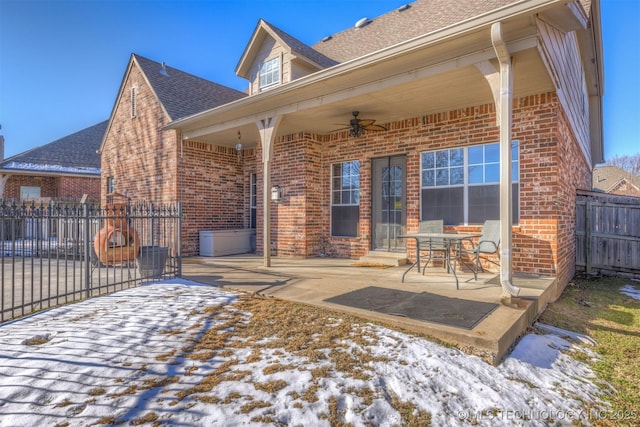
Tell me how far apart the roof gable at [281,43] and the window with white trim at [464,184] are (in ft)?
13.3

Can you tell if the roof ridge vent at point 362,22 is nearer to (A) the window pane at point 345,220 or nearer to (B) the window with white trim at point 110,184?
(A) the window pane at point 345,220

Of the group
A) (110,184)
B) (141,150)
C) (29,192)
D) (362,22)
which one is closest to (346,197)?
(362,22)

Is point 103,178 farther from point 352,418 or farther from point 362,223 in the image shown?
point 352,418

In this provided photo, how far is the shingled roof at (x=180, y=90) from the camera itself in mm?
9664

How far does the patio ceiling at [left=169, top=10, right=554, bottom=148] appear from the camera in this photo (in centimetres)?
412

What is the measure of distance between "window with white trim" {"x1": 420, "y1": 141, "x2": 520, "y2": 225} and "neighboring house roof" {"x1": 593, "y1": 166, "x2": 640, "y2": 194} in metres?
28.4

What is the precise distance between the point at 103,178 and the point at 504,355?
1232 centimetres

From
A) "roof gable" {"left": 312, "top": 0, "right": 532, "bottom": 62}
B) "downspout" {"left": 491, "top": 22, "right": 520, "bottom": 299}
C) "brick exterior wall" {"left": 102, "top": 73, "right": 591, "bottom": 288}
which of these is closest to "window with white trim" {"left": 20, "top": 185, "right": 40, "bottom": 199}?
"brick exterior wall" {"left": 102, "top": 73, "right": 591, "bottom": 288}

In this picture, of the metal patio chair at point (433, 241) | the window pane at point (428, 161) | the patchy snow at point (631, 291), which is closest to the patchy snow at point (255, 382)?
the metal patio chair at point (433, 241)

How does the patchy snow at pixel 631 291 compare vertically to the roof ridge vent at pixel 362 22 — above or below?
below

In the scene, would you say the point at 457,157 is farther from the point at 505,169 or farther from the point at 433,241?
the point at 505,169

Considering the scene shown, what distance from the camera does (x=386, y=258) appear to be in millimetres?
7195

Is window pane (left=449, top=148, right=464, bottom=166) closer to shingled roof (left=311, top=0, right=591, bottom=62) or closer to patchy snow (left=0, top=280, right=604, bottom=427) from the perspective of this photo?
shingled roof (left=311, top=0, right=591, bottom=62)

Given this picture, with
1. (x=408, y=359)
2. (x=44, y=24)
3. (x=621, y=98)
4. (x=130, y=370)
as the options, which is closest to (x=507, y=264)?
(x=408, y=359)
